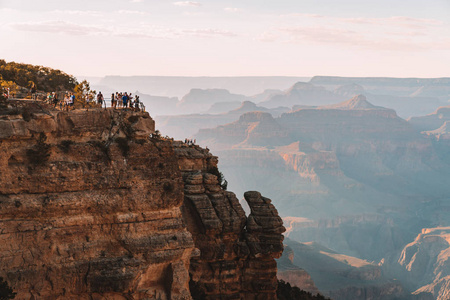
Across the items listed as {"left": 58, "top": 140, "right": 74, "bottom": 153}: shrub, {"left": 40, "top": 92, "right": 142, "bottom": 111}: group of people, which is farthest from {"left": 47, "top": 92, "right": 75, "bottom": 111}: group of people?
{"left": 58, "top": 140, "right": 74, "bottom": 153}: shrub

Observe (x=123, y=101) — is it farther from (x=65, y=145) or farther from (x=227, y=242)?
(x=227, y=242)

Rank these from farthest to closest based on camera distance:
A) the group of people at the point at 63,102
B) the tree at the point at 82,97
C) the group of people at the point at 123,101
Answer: the tree at the point at 82,97
the group of people at the point at 123,101
the group of people at the point at 63,102

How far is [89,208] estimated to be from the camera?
1769 inches

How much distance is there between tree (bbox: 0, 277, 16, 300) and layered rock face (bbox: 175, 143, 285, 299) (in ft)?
63.3

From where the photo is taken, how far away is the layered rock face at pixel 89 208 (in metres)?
42.4

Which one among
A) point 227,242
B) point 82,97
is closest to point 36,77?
point 82,97

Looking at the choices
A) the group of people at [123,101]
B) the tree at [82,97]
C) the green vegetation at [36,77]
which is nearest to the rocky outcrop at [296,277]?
the green vegetation at [36,77]

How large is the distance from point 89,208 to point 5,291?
7.57 meters

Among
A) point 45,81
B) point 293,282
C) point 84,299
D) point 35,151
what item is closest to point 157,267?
point 84,299

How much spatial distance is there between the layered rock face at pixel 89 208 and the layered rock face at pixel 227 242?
8512mm

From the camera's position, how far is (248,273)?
61.9m

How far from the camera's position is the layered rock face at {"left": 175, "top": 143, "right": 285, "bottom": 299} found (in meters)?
58.3

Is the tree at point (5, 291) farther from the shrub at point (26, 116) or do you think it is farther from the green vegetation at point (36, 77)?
the green vegetation at point (36, 77)

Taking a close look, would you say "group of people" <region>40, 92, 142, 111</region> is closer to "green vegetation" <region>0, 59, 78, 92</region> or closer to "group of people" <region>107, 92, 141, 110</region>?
"group of people" <region>107, 92, 141, 110</region>
